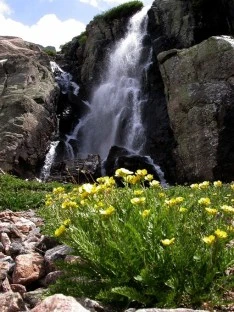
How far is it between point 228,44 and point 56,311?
627 inches

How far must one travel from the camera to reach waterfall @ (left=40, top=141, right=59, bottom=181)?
20.5 m

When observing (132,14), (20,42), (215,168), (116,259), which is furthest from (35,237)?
(20,42)

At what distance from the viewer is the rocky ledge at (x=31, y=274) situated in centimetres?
237

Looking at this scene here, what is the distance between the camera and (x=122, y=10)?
92.4 feet

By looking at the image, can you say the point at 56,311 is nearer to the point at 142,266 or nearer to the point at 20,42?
the point at 142,266

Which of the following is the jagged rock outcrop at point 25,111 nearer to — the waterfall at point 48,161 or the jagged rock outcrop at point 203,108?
the waterfall at point 48,161

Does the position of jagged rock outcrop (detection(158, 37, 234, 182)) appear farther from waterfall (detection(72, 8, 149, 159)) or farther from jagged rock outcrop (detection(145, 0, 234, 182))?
waterfall (detection(72, 8, 149, 159))

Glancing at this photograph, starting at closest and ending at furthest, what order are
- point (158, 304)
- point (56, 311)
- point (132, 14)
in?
point (56, 311)
point (158, 304)
point (132, 14)

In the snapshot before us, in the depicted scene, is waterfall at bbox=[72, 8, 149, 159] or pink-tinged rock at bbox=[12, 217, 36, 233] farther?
waterfall at bbox=[72, 8, 149, 159]

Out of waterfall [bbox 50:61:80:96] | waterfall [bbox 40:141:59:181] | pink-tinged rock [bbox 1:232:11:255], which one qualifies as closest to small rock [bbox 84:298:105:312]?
pink-tinged rock [bbox 1:232:11:255]

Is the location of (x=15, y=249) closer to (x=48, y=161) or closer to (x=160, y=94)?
(x=48, y=161)

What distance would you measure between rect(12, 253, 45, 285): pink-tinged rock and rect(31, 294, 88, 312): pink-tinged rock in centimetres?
152

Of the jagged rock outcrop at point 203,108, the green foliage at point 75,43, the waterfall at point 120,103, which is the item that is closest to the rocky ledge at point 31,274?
the jagged rock outcrop at point 203,108

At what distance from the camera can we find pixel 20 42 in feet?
106
